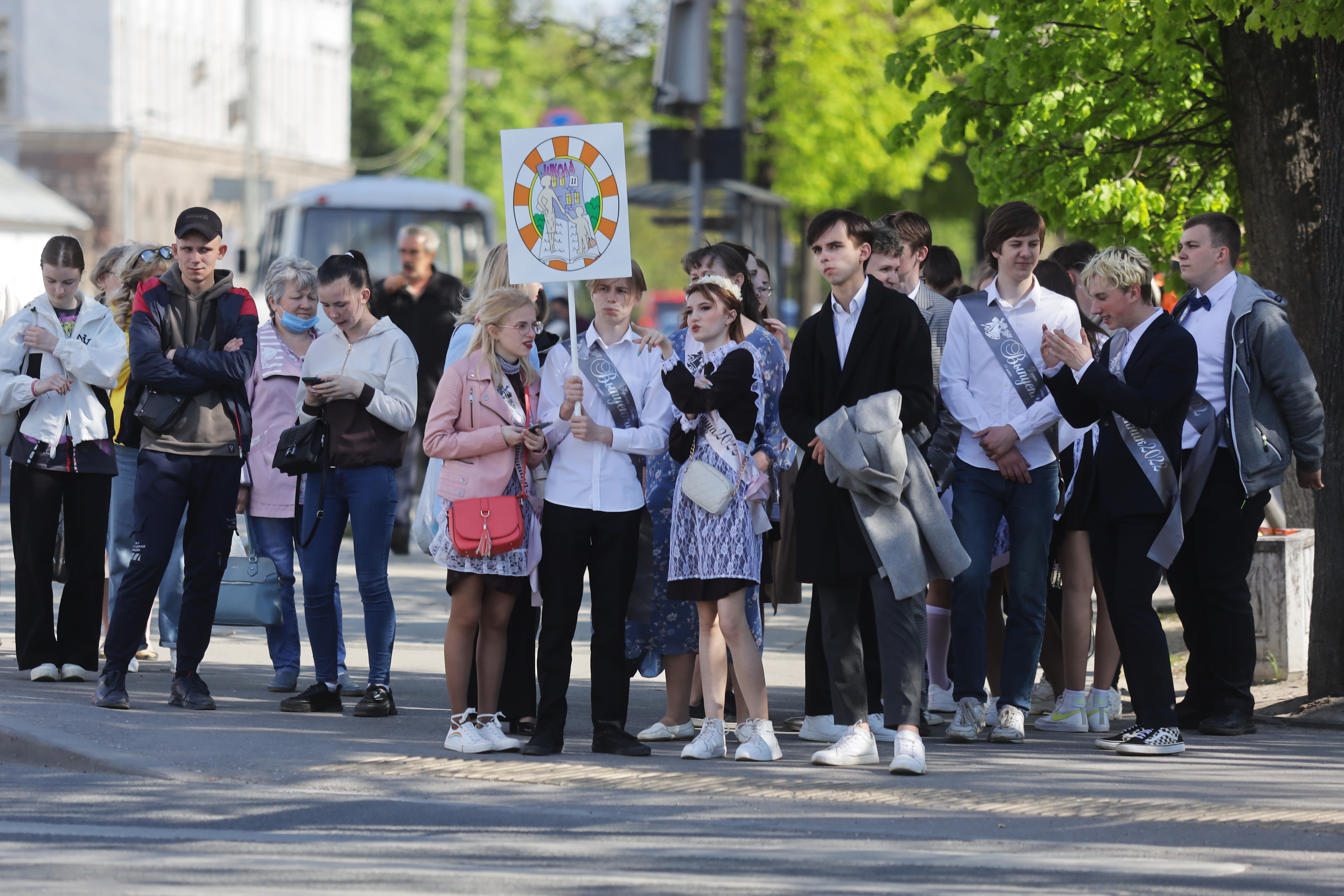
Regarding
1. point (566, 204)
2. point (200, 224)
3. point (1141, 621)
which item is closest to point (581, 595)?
point (566, 204)

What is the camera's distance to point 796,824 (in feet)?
20.5

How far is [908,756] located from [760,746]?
64cm

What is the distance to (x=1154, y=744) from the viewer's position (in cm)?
744

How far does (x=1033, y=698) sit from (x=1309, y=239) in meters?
2.76

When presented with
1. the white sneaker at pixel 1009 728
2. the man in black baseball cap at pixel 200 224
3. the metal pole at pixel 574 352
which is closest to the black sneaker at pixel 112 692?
the man in black baseball cap at pixel 200 224

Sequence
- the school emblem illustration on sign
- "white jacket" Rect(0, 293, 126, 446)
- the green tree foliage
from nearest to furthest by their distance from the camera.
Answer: the school emblem illustration on sign < "white jacket" Rect(0, 293, 126, 446) < the green tree foliage

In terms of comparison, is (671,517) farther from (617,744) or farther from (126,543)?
(126,543)

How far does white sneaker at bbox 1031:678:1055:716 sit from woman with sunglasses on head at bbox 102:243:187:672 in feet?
13.8

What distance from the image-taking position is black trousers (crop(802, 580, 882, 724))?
309 inches

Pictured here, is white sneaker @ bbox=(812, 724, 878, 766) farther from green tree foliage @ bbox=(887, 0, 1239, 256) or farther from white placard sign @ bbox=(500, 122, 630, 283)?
green tree foliage @ bbox=(887, 0, 1239, 256)

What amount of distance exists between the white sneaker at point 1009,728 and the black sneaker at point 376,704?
266 cm

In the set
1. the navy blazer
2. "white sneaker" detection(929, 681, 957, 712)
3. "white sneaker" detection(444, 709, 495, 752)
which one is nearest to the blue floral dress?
"white sneaker" detection(444, 709, 495, 752)

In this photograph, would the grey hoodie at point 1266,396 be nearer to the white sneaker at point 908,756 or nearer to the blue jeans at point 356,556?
the white sneaker at point 908,756

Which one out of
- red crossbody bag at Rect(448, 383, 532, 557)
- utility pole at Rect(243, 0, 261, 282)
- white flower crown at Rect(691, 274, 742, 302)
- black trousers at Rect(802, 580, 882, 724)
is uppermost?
utility pole at Rect(243, 0, 261, 282)
